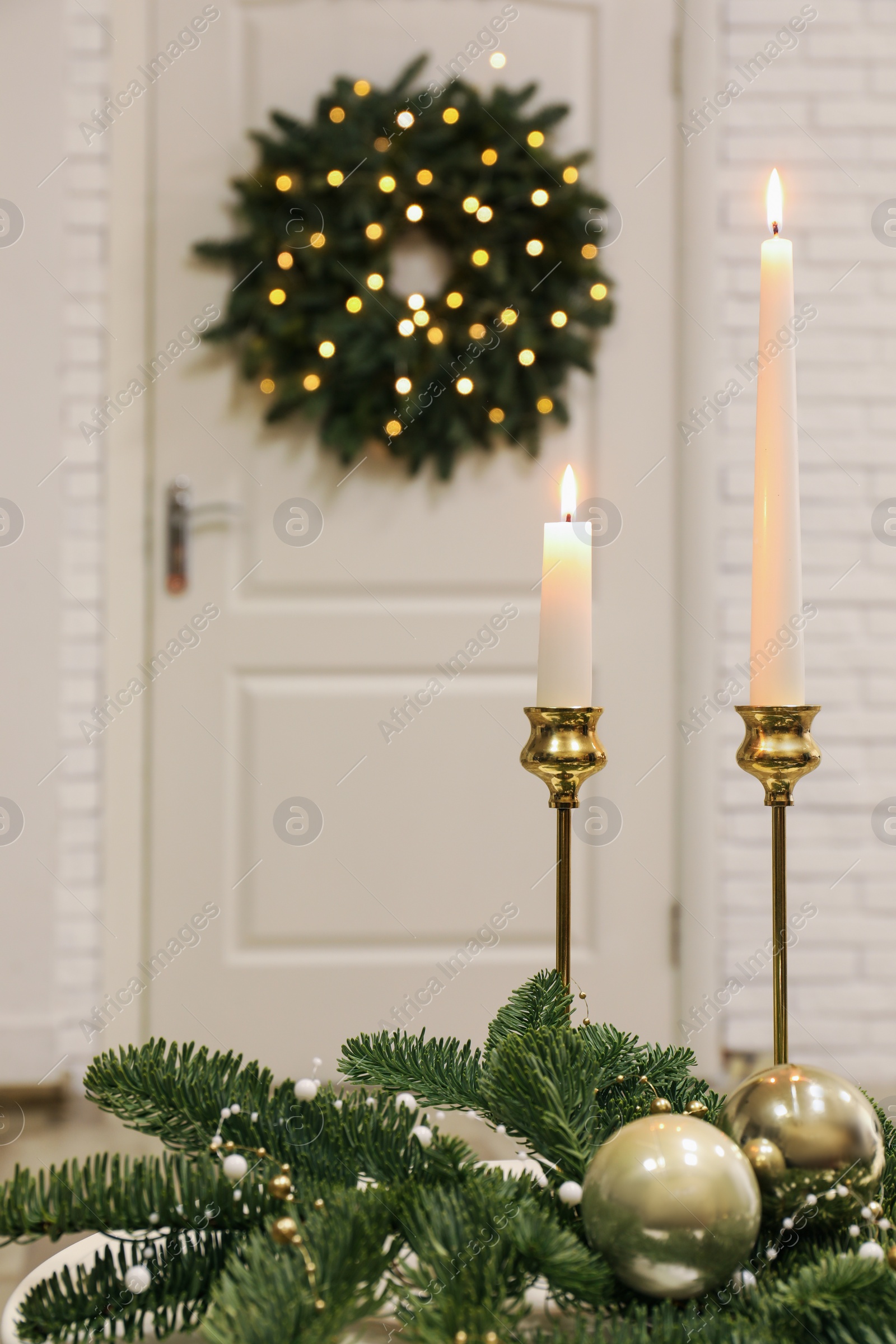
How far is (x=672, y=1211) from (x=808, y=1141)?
0.26ft

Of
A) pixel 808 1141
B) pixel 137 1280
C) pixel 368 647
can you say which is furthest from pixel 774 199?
pixel 368 647

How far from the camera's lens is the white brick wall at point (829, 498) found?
208 centimetres

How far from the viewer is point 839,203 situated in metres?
2.09

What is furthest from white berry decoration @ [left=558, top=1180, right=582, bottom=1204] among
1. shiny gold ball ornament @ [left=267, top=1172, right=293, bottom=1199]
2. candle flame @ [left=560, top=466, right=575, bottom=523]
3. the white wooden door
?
the white wooden door

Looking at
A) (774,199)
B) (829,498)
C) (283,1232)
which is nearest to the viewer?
(283,1232)

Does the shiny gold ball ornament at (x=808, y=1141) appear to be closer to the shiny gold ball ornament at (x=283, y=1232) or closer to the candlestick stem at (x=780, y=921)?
the candlestick stem at (x=780, y=921)

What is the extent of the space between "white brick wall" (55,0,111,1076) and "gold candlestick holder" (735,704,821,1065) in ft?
5.51

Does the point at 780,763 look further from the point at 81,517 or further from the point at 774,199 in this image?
the point at 81,517

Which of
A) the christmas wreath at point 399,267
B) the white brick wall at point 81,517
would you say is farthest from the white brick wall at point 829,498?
the white brick wall at point 81,517

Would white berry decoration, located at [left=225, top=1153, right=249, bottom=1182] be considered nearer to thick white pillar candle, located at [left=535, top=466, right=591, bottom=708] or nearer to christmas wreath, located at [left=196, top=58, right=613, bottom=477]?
thick white pillar candle, located at [left=535, top=466, right=591, bottom=708]

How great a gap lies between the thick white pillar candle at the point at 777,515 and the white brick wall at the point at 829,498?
1.62m

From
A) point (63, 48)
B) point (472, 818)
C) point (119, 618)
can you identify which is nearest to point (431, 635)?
point (472, 818)

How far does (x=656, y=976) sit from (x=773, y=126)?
1.64m

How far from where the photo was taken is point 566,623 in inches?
21.3
